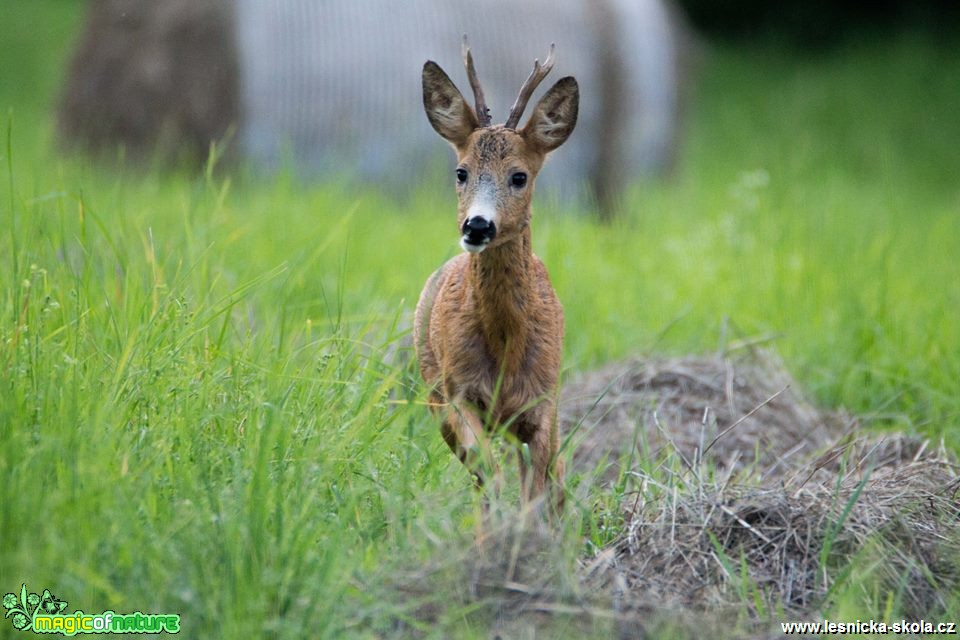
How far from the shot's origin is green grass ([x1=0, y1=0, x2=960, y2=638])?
10.1 feet

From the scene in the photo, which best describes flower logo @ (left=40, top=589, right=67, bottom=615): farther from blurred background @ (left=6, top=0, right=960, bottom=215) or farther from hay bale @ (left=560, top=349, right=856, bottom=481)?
blurred background @ (left=6, top=0, right=960, bottom=215)

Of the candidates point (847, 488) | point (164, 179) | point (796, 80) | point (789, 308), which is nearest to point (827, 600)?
point (847, 488)

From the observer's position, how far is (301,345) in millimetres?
4613

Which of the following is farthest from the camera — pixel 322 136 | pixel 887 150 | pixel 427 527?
pixel 887 150

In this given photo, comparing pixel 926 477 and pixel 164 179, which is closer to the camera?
pixel 926 477

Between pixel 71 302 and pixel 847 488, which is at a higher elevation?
pixel 71 302

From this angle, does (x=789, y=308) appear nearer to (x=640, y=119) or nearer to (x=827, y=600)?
(x=827, y=600)

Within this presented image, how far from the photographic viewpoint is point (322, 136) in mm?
9250

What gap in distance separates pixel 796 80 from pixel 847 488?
12275 millimetres

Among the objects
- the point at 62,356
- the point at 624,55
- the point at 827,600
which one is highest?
the point at 624,55

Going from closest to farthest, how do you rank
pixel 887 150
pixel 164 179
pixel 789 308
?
pixel 789 308 < pixel 164 179 < pixel 887 150

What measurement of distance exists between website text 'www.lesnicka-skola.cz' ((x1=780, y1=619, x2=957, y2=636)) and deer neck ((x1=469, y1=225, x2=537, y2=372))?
1.23 meters

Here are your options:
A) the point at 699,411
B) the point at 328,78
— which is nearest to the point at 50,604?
the point at 699,411

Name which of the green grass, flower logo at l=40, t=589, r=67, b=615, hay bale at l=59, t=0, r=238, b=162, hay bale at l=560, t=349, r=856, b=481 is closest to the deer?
the green grass
